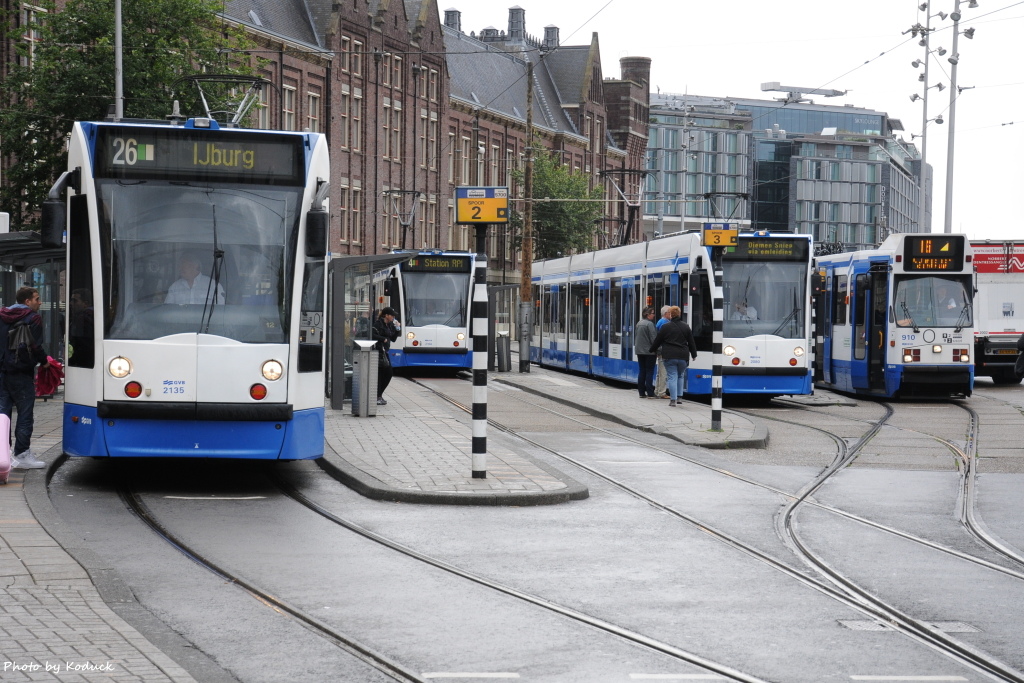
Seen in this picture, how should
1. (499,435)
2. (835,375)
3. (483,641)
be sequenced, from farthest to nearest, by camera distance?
(835,375) < (499,435) < (483,641)

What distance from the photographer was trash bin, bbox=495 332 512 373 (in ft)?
121

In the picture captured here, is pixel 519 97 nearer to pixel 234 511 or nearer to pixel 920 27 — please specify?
pixel 920 27

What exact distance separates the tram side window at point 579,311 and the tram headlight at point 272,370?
23.0m

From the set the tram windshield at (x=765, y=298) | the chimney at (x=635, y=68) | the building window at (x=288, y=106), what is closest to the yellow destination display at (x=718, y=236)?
the tram windshield at (x=765, y=298)

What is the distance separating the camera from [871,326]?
91.4 feet

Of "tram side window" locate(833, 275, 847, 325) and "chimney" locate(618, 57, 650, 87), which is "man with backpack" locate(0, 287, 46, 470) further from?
"chimney" locate(618, 57, 650, 87)

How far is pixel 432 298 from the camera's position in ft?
114

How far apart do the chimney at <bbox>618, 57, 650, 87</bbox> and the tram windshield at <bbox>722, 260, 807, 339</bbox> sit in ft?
262

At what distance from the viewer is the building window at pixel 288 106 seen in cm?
5831

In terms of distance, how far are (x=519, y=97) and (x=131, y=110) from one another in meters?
52.8

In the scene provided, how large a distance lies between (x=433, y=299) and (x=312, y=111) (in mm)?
27980

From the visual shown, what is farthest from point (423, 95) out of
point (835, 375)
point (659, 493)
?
point (659, 493)

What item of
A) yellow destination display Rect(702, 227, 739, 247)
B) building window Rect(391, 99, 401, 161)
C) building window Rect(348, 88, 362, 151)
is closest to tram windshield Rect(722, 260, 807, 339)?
yellow destination display Rect(702, 227, 739, 247)

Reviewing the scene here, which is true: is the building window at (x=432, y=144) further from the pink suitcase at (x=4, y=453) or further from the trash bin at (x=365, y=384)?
the pink suitcase at (x=4, y=453)
